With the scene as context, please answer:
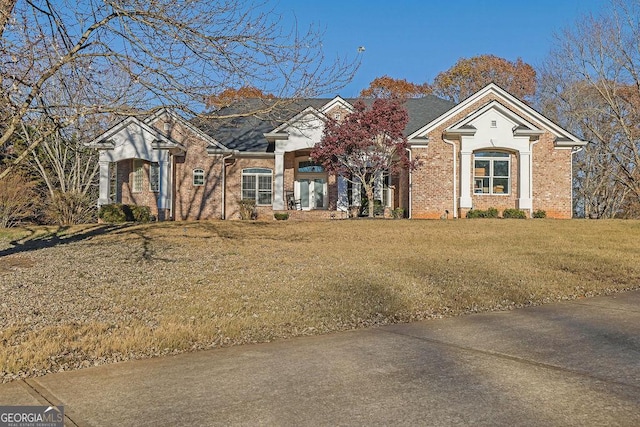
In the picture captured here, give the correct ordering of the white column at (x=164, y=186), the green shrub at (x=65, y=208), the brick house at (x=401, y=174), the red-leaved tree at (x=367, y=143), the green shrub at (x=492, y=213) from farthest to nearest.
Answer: the white column at (x=164, y=186)
the brick house at (x=401, y=174)
the green shrub at (x=492, y=213)
the red-leaved tree at (x=367, y=143)
the green shrub at (x=65, y=208)

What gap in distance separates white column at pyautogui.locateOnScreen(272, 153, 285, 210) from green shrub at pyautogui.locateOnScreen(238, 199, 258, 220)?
1.06 metres

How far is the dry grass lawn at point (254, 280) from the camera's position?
627cm

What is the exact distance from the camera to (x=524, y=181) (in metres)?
24.0

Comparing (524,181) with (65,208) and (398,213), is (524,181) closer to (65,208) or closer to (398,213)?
(398,213)

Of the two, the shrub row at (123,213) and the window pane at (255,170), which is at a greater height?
the window pane at (255,170)

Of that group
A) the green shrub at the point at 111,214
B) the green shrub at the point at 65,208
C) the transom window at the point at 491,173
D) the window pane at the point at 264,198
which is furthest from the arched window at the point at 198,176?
the transom window at the point at 491,173

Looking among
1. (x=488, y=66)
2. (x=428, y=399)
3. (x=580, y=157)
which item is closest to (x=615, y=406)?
(x=428, y=399)

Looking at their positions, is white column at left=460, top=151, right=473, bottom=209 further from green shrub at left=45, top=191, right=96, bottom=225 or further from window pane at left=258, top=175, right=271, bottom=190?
green shrub at left=45, top=191, right=96, bottom=225

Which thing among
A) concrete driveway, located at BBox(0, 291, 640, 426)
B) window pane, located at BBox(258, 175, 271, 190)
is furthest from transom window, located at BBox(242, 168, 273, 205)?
concrete driveway, located at BBox(0, 291, 640, 426)

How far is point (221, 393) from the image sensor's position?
4.36 metres

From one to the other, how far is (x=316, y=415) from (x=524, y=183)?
22092 mm

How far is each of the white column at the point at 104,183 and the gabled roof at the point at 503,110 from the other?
43.5ft

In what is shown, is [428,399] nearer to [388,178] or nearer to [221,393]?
[221,393]

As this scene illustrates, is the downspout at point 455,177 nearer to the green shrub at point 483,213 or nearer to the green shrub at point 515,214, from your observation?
the green shrub at point 483,213
